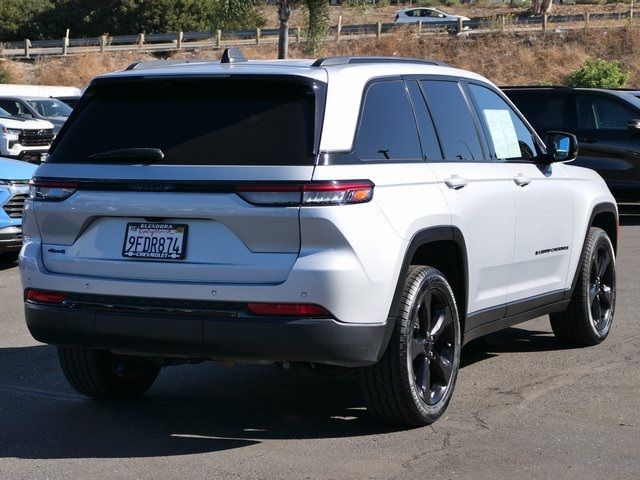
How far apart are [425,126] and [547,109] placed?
1131 centimetres

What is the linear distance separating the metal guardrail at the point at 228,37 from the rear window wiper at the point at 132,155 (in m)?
54.4

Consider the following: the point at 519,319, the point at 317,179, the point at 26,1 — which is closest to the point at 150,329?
the point at 317,179

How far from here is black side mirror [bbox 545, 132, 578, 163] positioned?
748 centimetres

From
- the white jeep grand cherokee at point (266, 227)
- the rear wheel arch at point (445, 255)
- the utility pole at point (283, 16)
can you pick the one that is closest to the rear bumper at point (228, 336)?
the white jeep grand cherokee at point (266, 227)

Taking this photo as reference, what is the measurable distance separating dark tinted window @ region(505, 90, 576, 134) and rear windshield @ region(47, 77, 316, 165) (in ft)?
39.0

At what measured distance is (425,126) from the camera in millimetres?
6320

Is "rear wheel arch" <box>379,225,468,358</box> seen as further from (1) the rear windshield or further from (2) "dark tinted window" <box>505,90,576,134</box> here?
(2) "dark tinted window" <box>505,90,576,134</box>

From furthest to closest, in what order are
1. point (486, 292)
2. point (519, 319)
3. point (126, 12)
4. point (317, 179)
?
point (126, 12), point (519, 319), point (486, 292), point (317, 179)

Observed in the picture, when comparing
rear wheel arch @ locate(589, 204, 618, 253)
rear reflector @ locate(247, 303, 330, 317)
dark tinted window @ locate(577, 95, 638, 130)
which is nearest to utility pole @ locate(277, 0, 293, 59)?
dark tinted window @ locate(577, 95, 638, 130)

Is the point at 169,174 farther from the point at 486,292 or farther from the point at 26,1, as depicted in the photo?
the point at 26,1

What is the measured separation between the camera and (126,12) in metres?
72.4

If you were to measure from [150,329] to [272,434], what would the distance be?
0.92 m

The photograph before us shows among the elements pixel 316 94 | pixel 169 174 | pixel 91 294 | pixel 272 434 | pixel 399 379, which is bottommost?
pixel 272 434

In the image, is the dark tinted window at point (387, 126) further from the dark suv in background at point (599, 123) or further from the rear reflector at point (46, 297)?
the dark suv in background at point (599, 123)
